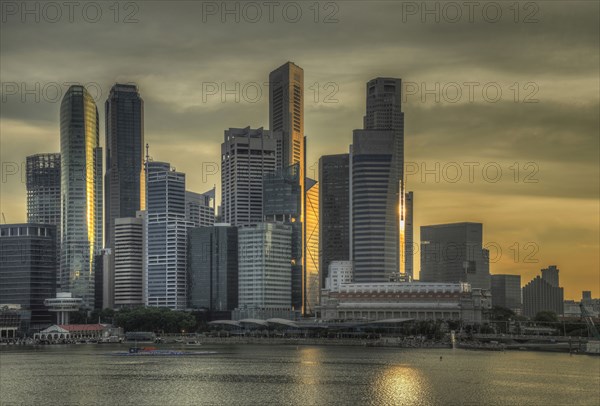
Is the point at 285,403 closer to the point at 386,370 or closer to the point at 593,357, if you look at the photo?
the point at 386,370

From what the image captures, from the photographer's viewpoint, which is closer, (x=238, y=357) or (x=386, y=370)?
(x=386, y=370)

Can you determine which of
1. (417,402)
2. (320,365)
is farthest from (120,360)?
(417,402)

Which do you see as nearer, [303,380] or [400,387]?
[400,387]

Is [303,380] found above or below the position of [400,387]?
below

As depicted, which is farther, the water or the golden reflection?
the water
